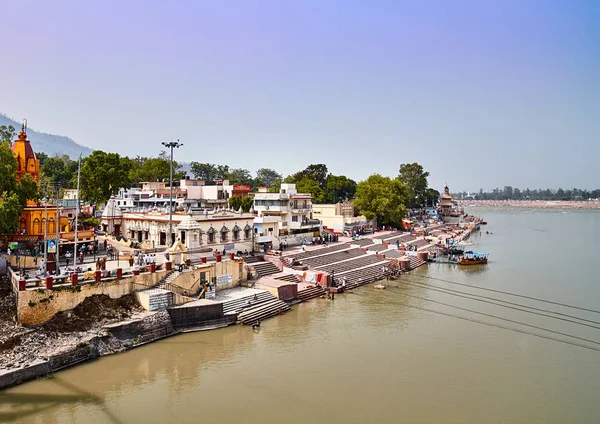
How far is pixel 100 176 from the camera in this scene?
3866cm

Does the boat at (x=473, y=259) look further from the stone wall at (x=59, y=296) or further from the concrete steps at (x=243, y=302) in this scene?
the stone wall at (x=59, y=296)

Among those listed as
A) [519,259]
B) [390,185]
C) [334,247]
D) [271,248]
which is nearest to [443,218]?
[390,185]

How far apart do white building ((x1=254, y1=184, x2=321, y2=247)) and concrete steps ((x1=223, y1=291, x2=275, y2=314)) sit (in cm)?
1297

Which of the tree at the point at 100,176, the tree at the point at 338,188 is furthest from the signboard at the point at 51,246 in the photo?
the tree at the point at 338,188

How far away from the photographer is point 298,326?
64.1ft

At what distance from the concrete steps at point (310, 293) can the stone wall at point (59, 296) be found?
886 cm

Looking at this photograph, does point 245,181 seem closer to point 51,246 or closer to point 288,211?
point 288,211

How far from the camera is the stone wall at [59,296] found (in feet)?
50.5

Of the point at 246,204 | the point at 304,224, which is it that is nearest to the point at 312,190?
the point at 246,204

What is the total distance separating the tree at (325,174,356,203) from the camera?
7259 centimetres

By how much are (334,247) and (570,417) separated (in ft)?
78.5

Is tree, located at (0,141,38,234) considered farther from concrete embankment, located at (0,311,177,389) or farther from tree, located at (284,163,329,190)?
tree, located at (284,163,329,190)

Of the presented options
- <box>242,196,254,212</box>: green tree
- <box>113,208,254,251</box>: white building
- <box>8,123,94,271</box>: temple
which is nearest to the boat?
<box>113,208,254,251</box>: white building

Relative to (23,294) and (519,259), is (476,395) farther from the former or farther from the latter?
(519,259)
